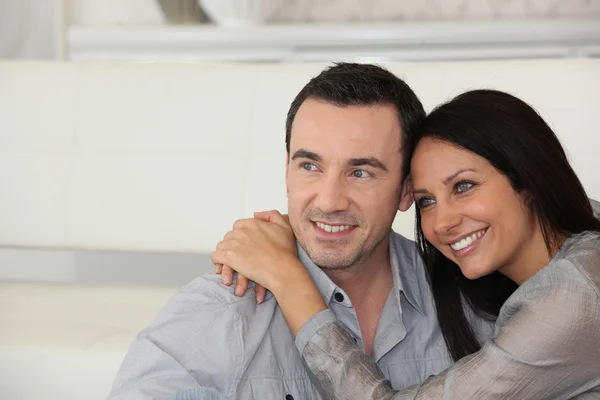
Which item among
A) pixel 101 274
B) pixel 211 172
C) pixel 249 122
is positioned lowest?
pixel 101 274

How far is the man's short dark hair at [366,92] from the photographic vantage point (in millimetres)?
1588

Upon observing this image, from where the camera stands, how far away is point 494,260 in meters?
1.51

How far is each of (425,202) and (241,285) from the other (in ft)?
1.33

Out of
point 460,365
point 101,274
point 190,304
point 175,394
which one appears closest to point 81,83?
point 101,274

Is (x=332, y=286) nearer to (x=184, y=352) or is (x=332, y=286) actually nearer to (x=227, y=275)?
(x=227, y=275)

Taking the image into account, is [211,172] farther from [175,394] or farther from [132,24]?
[132,24]

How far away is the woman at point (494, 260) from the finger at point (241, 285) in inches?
0.6

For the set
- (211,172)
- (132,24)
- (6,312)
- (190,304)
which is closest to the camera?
(190,304)

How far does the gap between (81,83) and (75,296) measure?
24.7 inches

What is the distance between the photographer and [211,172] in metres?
2.29

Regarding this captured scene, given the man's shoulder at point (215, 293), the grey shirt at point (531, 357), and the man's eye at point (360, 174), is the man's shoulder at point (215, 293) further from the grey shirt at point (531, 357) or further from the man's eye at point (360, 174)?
the man's eye at point (360, 174)

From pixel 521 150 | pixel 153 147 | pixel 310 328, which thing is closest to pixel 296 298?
pixel 310 328

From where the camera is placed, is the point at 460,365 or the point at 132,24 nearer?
the point at 460,365

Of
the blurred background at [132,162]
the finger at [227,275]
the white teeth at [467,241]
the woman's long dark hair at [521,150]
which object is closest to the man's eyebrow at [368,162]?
the woman's long dark hair at [521,150]
